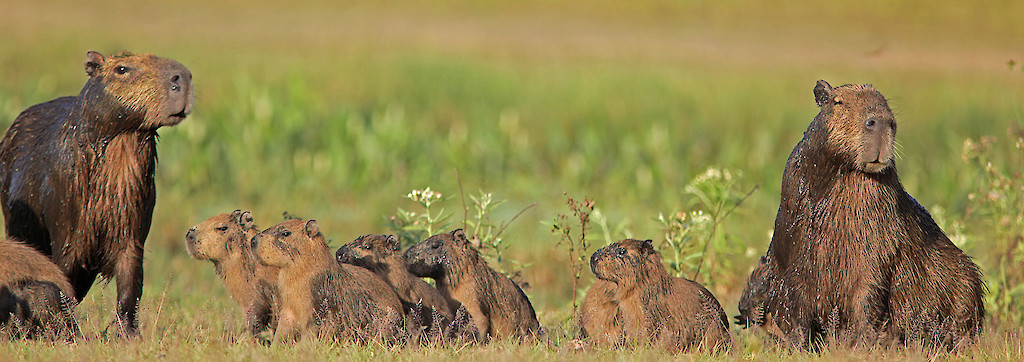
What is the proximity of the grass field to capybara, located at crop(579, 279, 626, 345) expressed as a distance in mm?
2035

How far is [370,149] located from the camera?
→ 13461mm

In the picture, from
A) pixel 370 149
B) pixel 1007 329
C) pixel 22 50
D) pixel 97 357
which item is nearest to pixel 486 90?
pixel 370 149

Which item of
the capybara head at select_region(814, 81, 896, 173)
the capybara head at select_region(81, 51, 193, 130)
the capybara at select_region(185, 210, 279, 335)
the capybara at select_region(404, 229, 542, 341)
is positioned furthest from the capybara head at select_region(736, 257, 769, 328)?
the capybara head at select_region(81, 51, 193, 130)

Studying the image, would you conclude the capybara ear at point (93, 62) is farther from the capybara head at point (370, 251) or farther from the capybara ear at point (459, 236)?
the capybara ear at point (459, 236)

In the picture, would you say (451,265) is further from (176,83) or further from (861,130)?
(861,130)

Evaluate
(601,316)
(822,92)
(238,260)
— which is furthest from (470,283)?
(822,92)

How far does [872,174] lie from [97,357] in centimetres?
366

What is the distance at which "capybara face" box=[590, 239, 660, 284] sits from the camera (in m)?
5.49

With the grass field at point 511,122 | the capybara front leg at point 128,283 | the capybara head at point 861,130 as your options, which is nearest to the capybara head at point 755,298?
the capybara head at point 861,130

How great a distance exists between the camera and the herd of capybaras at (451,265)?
5.23 m

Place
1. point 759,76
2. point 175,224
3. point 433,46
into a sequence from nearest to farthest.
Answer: point 175,224, point 759,76, point 433,46

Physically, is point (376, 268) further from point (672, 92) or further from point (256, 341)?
point (672, 92)

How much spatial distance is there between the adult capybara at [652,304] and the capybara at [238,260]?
173 centimetres

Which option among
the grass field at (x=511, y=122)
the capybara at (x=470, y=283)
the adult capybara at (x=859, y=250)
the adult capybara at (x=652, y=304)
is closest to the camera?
the adult capybara at (x=859, y=250)
